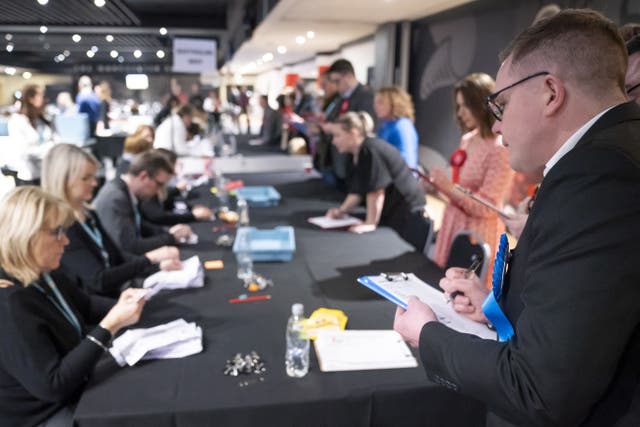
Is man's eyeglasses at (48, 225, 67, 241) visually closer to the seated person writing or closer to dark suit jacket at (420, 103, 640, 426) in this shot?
dark suit jacket at (420, 103, 640, 426)

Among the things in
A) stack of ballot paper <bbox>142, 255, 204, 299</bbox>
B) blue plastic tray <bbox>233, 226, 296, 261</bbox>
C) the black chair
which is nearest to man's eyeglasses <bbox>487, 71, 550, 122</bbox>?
the black chair

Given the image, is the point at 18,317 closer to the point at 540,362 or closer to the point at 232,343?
the point at 232,343

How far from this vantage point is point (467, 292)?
45.1 inches

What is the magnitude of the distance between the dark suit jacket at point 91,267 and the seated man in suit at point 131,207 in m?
0.35

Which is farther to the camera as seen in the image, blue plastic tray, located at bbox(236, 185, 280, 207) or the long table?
blue plastic tray, located at bbox(236, 185, 280, 207)

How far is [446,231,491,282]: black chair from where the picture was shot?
7.21ft

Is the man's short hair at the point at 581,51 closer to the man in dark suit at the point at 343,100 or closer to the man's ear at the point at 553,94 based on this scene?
the man's ear at the point at 553,94

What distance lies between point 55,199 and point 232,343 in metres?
0.73

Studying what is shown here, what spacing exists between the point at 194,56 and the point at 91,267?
3.20m

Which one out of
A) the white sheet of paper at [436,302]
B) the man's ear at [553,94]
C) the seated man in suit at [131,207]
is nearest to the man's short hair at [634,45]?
the man's ear at [553,94]

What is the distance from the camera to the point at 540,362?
0.66m

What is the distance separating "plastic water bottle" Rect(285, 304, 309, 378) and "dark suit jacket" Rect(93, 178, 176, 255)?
4.64ft

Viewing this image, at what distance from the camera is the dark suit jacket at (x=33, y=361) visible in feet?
4.40

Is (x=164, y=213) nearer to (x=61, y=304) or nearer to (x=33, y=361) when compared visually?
(x=61, y=304)
